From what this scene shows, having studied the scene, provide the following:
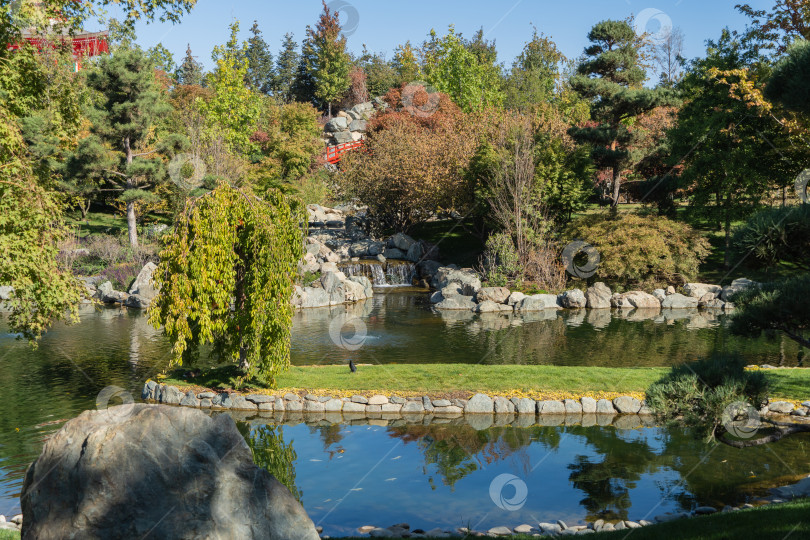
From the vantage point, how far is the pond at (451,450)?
8.59 meters

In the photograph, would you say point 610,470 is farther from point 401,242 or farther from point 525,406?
point 401,242

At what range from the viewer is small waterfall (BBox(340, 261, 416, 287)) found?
104ft

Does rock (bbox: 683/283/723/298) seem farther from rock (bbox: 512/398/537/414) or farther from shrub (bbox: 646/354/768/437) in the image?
shrub (bbox: 646/354/768/437)

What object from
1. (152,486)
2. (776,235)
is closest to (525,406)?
(776,235)

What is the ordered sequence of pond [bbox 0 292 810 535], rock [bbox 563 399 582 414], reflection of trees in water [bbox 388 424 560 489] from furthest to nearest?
1. rock [bbox 563 399 582 414]
2. reflection of trees in water [bbox 388 424 560 489]
3. pond [bbox 0 292 810 535]

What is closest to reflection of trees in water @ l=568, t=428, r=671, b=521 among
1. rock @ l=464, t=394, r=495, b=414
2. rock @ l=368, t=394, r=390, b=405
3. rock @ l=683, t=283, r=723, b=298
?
rock @ l=464, t=394, r=495, b=414

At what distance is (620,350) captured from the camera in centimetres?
1794

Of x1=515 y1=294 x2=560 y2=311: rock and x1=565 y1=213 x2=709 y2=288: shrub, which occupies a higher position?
x1=565 y1=213 x2=709 y2=288: shrub

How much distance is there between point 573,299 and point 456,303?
4.85 meters

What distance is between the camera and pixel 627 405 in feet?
39.9

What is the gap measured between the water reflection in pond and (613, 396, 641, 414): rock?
554mm

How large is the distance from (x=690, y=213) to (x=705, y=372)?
25.6 metres

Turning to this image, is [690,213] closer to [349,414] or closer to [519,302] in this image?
[519,302]

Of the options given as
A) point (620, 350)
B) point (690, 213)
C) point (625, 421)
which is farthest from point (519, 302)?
point (625, 421)
